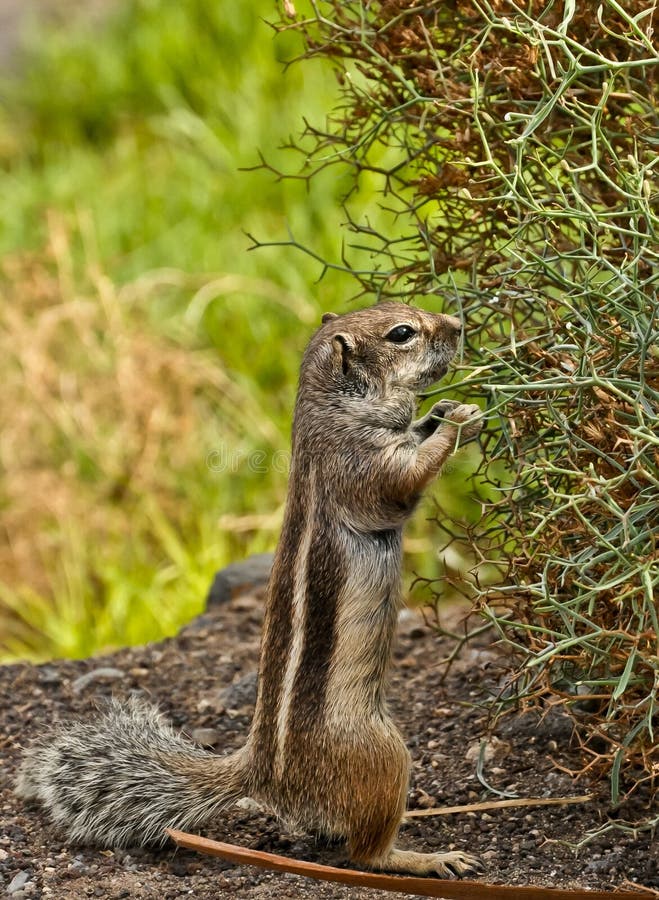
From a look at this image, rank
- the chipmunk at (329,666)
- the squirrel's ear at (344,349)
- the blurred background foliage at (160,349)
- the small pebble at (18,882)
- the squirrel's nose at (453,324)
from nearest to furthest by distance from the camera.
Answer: the small pebble at (18,882) < the chipmunk at (329,666) < the squirrel's nose at (453,324) < the squirrel's ear at (344,349) < the blurred background foliage at (160,349)

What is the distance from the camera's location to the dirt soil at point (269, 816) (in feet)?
9.84

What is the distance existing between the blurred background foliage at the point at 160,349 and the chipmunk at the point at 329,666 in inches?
71.2

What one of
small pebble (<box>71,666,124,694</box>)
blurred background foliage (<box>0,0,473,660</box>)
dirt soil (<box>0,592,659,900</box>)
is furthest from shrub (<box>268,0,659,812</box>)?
blurred background foliage (<box>0,0,473,660</box>)

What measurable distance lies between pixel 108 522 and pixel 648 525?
11.9ft

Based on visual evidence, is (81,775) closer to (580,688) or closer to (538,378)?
(580,688)

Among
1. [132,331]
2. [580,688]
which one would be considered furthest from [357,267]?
[580,688]

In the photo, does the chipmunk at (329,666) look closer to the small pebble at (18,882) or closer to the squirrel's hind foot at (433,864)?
the squirrel's hind foot at (433,864)

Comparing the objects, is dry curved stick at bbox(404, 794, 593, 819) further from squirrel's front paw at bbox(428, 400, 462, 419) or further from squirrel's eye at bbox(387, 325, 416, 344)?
squirrel's eye at bbox(387, 325, 416, 344)

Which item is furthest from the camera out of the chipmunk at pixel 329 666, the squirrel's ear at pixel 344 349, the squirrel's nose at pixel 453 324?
the squirrel's ear at pixel 344 349

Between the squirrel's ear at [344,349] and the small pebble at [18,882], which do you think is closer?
the small pebble at [18,882]

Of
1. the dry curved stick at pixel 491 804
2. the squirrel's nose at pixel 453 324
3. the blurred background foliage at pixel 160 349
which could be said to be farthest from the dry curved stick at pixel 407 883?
the blurred background foliage at pixel 160 349

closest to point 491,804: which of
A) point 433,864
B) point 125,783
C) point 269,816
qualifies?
point 433,864

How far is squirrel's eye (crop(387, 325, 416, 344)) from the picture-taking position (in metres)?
3.42

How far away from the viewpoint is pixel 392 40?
130 inches
